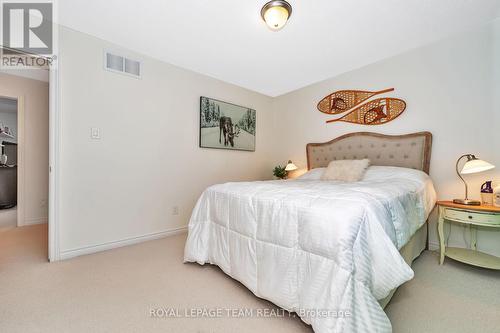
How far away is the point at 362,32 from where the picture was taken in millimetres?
2213

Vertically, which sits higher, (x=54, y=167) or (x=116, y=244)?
(x=54, y=167)

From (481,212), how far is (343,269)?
1.72 meters

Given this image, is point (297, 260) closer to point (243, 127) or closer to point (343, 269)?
point (343, 269)

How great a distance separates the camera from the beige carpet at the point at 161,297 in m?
1.23

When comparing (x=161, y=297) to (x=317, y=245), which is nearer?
(x=317, y=245)

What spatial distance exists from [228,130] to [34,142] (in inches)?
117

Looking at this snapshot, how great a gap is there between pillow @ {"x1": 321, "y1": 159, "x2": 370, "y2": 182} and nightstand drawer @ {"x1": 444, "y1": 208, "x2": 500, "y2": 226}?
82 centimetres

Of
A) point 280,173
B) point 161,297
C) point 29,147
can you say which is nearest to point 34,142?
point 29,147

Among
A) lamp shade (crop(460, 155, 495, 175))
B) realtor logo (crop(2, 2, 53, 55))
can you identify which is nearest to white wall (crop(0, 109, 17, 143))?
realtor logo (crop(2, 2, 53, 55))

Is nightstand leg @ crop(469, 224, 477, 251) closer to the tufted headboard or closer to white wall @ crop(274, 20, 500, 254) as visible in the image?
white wall @ crop(274, 20, 500, 254)

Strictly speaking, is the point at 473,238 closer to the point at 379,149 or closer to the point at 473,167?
the point at 473,167

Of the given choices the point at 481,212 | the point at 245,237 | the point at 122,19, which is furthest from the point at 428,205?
the point at 122,19

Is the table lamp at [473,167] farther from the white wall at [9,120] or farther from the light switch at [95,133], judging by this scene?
the white wall at [9,120]

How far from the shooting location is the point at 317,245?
43.8 inches
